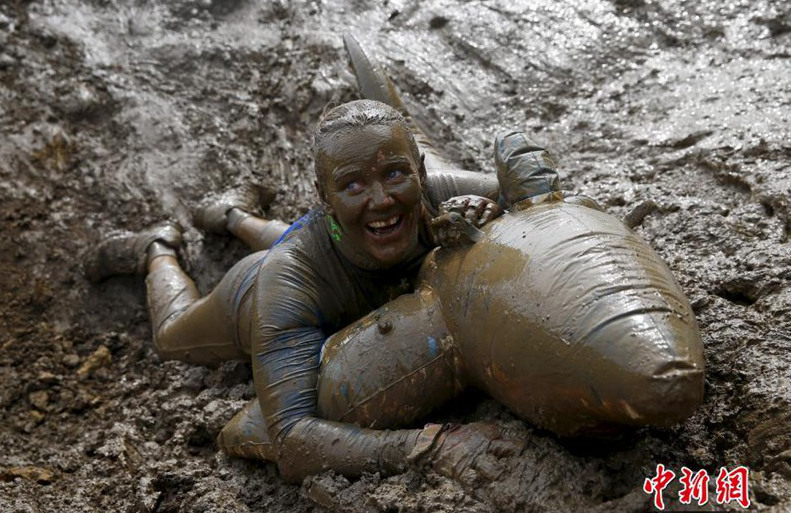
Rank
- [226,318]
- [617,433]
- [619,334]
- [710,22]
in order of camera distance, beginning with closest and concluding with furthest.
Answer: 1. [619,334]
2. [617,433]
3. [226,318]
4. [710,22]

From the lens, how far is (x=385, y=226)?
2760 mm

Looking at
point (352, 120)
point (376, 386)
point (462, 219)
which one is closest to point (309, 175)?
point (352, 120)

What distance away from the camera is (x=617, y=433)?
94.1 inches

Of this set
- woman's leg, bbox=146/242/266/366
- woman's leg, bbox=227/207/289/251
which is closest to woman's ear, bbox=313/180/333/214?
woman's leg, bbox=146/242/266/366

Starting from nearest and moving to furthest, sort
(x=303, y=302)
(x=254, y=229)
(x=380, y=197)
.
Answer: (x=380, y=197) → (x=303, y=302) → (x=254, y=229)

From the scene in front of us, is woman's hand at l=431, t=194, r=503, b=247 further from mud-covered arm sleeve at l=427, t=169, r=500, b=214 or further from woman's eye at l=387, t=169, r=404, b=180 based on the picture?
mud-covered arm sleeve at l=427, t=169, r=500, b=214

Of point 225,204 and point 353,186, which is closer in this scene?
point 353,186

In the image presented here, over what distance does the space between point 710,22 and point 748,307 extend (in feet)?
8.35

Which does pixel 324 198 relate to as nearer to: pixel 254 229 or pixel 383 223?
pixel 383 223

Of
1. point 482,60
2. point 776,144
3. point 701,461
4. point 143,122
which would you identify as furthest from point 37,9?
point 701,461

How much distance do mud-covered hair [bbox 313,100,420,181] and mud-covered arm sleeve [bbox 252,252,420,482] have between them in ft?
1.33

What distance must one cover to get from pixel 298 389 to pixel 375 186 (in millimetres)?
704

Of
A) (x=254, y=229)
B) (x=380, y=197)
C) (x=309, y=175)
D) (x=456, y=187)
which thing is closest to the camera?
(x=380, y=197)

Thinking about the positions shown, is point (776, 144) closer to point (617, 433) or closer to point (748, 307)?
point (748, 307)
